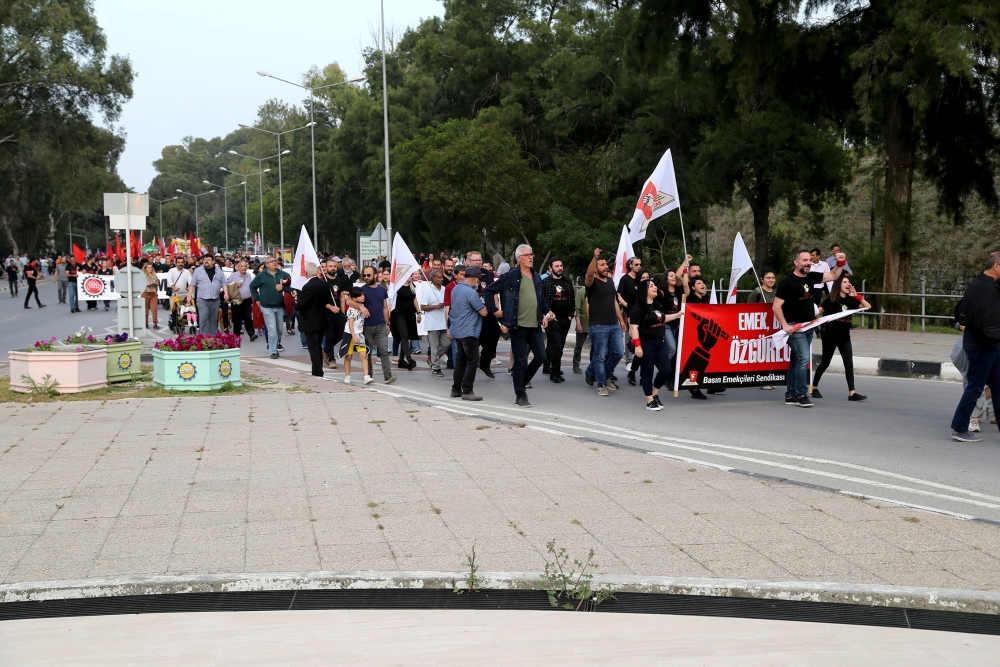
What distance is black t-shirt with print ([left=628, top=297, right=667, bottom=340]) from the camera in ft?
39.1

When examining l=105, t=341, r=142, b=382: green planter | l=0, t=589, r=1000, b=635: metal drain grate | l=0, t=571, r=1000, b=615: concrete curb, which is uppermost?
l=105, t=341, r=142, b=382: green planter

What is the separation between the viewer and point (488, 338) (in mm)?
15188

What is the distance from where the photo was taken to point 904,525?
6312 millimetres

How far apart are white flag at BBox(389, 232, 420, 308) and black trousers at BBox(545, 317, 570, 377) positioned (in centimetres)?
266

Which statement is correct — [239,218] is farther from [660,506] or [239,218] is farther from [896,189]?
[660,506]

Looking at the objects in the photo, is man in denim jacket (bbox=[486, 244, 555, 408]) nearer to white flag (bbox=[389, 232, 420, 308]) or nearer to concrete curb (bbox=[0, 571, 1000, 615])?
white flag (bbox=[389, 232, 420, 308])

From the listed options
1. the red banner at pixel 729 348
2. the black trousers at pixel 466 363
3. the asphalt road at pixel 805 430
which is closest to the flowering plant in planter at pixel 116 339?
the asphalt road at pixel 805 430

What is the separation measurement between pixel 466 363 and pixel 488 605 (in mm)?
7955

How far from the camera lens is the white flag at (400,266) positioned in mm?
15969

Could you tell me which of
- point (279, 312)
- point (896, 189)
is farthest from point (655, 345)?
point (896, 189)

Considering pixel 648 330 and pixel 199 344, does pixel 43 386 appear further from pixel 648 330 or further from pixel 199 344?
pixel 648 330

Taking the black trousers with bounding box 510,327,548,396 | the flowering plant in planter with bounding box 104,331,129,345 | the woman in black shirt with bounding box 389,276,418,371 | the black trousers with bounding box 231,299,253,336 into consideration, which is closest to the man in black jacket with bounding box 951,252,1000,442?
the black trousers with bounding box 510,327,548,396

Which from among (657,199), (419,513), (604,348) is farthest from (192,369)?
(419,513)

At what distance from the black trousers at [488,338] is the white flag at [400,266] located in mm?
1677
